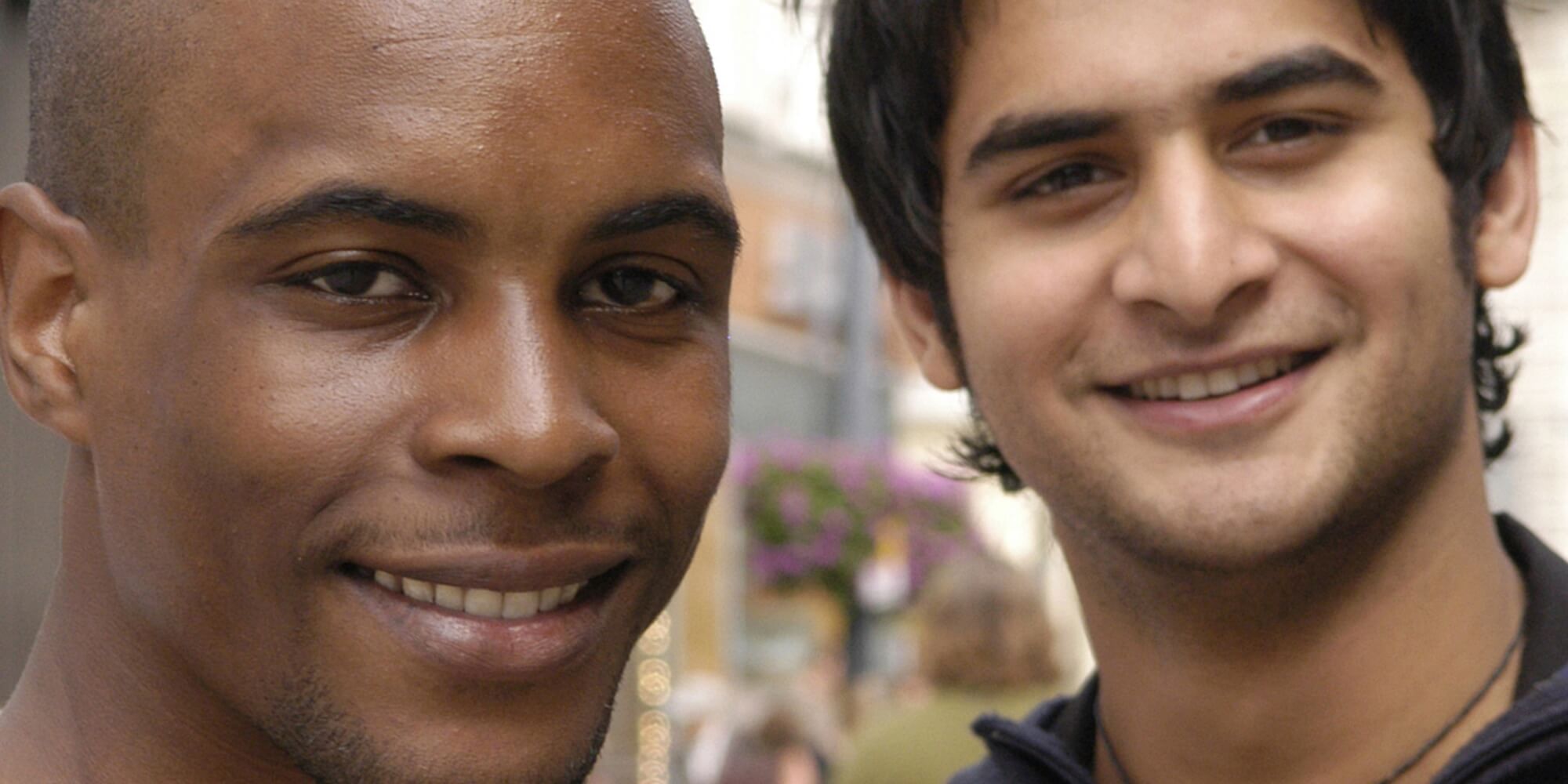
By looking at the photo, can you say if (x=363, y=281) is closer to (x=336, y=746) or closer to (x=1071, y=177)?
(x=336, y=746)

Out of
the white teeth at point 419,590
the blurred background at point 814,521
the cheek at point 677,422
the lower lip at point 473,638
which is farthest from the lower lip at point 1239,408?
the white teeth at point 419,590

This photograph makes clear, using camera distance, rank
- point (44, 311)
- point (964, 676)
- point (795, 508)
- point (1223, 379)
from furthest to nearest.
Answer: point (795, 508) → point (964, 676) → point (1223, 379) → point (44, 311)

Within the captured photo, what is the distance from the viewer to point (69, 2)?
209 cm

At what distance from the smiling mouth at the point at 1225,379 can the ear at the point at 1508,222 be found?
416 mm

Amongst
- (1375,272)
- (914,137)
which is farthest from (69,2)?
(1375,272)

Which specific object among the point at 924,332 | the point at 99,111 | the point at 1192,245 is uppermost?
the point at 99,111

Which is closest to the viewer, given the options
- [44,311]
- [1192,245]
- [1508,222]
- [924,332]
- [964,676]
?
[44,311]

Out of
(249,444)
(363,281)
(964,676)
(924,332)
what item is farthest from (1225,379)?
(964,676)

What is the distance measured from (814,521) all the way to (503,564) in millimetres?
7802

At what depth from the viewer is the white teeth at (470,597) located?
74.7 inches

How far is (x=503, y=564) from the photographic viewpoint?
1.90 meters

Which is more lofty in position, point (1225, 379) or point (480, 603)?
point (480, 603)

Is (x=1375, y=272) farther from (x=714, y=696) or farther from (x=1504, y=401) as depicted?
(x=714, y=696)

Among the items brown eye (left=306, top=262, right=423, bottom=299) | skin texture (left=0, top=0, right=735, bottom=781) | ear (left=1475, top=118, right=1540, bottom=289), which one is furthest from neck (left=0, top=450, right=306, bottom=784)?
ear (left=1475, top=118, right=1540, bottom=289)
